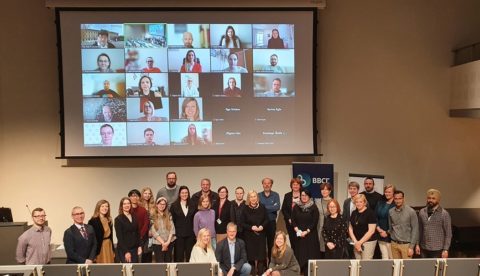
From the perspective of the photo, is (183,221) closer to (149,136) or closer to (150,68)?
(149,136)

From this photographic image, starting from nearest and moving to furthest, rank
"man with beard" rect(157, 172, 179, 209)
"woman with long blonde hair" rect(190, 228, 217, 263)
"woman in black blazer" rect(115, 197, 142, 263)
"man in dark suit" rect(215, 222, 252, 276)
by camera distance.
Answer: "woman with long blonde hair" rect(190, 228, 217, 263) < "man in dark suit" rect(215, 222, 252, 276) < "woman in black blazer" rect(115, 197, 142, 263) < "man with beard" rect(157, 172, 179, 209)

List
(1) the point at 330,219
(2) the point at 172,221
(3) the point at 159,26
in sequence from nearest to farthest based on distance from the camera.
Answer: (1) the point at 330,219, (2) the point at 172,221, (3) the point at 159,26

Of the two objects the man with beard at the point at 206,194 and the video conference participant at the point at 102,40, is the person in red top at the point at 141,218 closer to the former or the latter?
the man with beard at the point at 206,194

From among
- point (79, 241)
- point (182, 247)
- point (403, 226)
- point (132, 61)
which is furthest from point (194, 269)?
point (132, 61)

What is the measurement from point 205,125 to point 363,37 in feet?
9.93

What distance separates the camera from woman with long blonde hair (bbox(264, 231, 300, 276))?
5.09 meters

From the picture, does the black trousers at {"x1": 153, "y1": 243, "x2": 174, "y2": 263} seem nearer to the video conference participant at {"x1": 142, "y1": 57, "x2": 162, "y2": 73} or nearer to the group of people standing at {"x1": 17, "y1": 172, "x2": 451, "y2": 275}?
the group of people standing at {"x1": 17, "y1": 172, "x2": 451, "y2": 275}

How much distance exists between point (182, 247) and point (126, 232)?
0.94 m

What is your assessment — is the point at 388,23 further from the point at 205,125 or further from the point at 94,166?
the point at 94,166

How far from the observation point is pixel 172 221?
6.09 meters

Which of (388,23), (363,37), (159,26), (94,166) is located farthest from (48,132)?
(388,23)

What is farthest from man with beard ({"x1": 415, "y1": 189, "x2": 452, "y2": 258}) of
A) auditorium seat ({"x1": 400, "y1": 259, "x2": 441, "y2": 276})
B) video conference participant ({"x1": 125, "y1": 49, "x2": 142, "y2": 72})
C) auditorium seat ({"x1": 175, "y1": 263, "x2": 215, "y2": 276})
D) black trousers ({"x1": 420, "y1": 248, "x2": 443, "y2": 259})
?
video conference participant ({"x1": 125, "y1": 49, "x2": 142, "y2": 72})

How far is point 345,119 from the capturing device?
781 cm

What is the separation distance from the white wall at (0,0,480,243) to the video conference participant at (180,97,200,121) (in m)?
0.75
